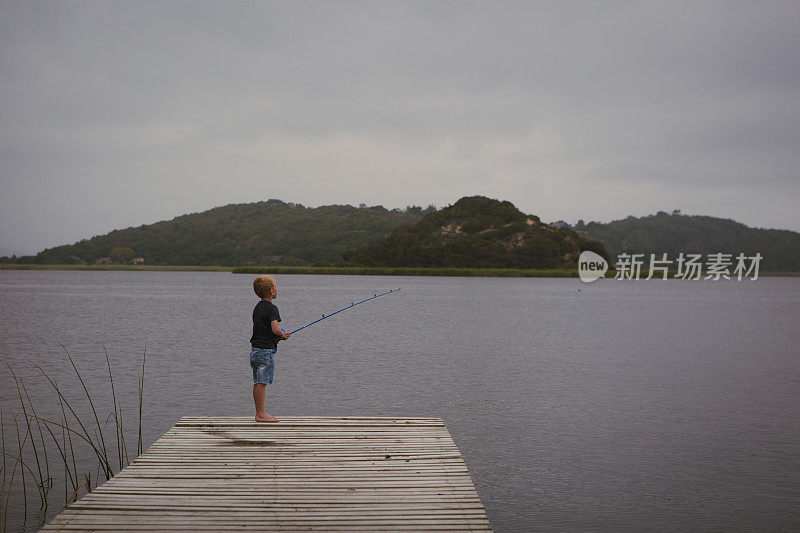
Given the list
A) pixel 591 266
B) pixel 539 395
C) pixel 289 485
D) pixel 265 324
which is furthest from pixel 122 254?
pixel 289 485

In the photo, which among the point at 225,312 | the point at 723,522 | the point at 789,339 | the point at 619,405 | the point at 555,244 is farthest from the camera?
the point at 555,244

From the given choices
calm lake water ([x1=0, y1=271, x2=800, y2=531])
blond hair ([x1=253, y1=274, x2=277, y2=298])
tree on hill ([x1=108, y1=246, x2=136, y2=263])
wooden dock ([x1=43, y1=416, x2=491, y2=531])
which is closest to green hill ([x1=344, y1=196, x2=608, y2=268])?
tree on hill ([x1=108, y1=246, x2=136, y2=263])

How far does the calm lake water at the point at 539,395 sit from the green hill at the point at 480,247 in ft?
317

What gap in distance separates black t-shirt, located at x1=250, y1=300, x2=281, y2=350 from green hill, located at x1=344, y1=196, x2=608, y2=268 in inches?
4736

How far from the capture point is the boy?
715 centimetres

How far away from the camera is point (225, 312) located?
38.2m

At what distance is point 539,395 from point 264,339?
8323mm

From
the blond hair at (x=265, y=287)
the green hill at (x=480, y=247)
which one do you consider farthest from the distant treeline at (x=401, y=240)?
the blond hair at (x=265, y=287)

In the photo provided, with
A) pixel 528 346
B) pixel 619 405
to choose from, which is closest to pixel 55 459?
pixel 619 405

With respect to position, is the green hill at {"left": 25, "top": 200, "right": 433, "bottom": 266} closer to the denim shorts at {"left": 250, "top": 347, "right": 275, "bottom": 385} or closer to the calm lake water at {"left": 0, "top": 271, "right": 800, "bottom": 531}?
the calm lake water at {"left": 0, "top": 271, "right": 800, "bottom": 531}

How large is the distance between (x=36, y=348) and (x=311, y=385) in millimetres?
10747

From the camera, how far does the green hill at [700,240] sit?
159 metres

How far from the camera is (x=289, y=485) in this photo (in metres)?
5.31

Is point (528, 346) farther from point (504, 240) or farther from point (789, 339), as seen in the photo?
point (504, 240)
